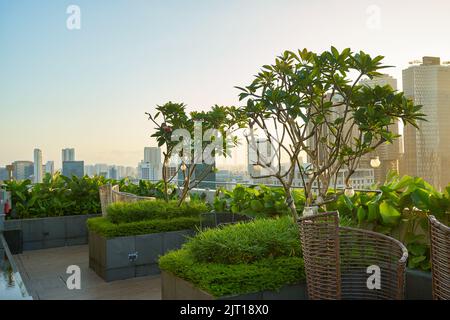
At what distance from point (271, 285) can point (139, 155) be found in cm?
684

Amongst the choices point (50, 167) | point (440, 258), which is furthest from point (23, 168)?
point (440, 258)

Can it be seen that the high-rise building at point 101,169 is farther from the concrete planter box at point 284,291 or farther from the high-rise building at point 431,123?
the high-rise building at point 431,123

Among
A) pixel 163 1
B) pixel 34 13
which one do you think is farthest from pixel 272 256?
pixel 34 13

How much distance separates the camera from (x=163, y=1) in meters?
6.82

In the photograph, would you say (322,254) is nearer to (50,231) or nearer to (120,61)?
(50,231)

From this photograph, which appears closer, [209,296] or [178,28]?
[209,296]

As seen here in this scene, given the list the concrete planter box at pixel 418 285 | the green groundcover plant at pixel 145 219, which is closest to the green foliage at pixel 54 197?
the green groundcover plant at pixel 145 219

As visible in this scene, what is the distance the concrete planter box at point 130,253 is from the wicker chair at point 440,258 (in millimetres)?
3353

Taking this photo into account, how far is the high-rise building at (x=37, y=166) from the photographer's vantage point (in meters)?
8.35

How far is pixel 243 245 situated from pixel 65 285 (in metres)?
2.68

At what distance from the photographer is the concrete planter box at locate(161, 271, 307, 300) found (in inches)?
109

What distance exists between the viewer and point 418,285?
3.06 m

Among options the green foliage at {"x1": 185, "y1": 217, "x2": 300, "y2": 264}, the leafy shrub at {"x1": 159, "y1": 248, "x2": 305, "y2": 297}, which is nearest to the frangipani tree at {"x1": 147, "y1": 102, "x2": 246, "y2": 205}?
the green foliage at {"x1": 185, "y1": 217, "x2": 300, "y2": 264}

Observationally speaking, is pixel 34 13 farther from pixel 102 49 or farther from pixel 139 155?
pixel 139 155
